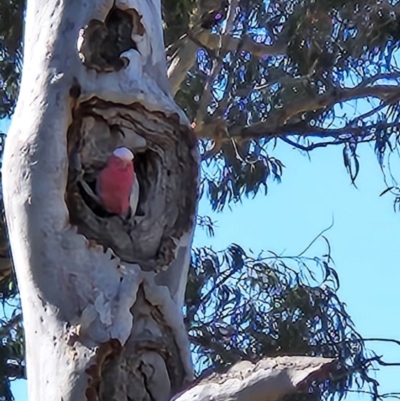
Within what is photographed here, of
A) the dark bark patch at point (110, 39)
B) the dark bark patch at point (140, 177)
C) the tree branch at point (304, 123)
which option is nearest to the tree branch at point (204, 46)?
the tree branch at point (304, 123)

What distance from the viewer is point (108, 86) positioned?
2.37 m

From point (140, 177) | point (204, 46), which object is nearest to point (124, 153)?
point (140, 177)

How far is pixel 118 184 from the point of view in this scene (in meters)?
2.23

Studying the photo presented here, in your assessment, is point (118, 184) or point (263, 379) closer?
point (263, 379)

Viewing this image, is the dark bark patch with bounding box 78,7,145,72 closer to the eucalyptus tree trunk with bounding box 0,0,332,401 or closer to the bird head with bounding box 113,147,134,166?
the eucalyptus tree trunk with bounding box 0,0,332,401

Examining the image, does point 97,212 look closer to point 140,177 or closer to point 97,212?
point 97,212

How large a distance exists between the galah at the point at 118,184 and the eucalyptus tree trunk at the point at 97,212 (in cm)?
2

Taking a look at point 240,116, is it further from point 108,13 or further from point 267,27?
point 108,13

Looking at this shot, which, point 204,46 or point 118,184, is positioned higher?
point 204,46

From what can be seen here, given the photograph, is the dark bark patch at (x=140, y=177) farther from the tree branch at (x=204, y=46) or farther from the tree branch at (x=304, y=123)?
the tree branch at (x=304, y=123)

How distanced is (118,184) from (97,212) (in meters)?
0.13

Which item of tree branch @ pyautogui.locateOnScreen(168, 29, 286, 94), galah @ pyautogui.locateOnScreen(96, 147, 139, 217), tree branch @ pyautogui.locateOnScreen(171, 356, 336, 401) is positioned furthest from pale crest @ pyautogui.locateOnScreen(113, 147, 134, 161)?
tree branch @ pyautogui.locateOnScreen(168, 29, 286, 94)

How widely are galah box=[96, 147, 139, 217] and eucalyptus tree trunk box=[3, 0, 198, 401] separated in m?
0.02

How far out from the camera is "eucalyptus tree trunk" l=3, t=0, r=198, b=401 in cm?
217
